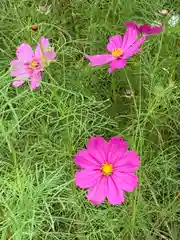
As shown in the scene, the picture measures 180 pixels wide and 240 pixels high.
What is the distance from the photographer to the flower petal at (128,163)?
895 mm

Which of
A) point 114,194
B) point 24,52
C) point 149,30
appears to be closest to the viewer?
point 114,194

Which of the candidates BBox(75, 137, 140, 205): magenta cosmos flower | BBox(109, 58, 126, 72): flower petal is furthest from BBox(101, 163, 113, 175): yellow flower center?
BBox(109, 58, 126, 72): flower petal

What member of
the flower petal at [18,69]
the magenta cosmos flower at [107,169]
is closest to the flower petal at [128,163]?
the magenta cosmos flower at [107,169]

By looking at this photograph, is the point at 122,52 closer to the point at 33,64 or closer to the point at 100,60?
the point at 100,60

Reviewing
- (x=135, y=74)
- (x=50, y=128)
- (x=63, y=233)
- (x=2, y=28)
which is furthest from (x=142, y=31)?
(x=2, y=28)

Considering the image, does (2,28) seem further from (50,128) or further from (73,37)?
(50,128)

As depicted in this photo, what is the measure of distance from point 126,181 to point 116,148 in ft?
0.19

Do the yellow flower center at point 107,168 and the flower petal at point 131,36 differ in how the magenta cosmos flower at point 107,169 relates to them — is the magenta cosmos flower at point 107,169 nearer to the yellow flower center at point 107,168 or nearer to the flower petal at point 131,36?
the yellow flower center at point 107,168

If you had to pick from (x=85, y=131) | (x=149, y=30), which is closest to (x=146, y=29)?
(x=149, y=30)

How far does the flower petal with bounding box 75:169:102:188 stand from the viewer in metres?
0.91

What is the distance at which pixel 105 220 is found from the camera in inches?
39.5

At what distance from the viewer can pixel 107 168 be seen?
36.5 inches

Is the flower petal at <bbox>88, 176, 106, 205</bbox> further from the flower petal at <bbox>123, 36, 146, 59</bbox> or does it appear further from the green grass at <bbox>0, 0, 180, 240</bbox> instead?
the flower petal at <bbox>123, 36, 146, 59</bbox>

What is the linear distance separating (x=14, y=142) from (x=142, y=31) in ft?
1.07
